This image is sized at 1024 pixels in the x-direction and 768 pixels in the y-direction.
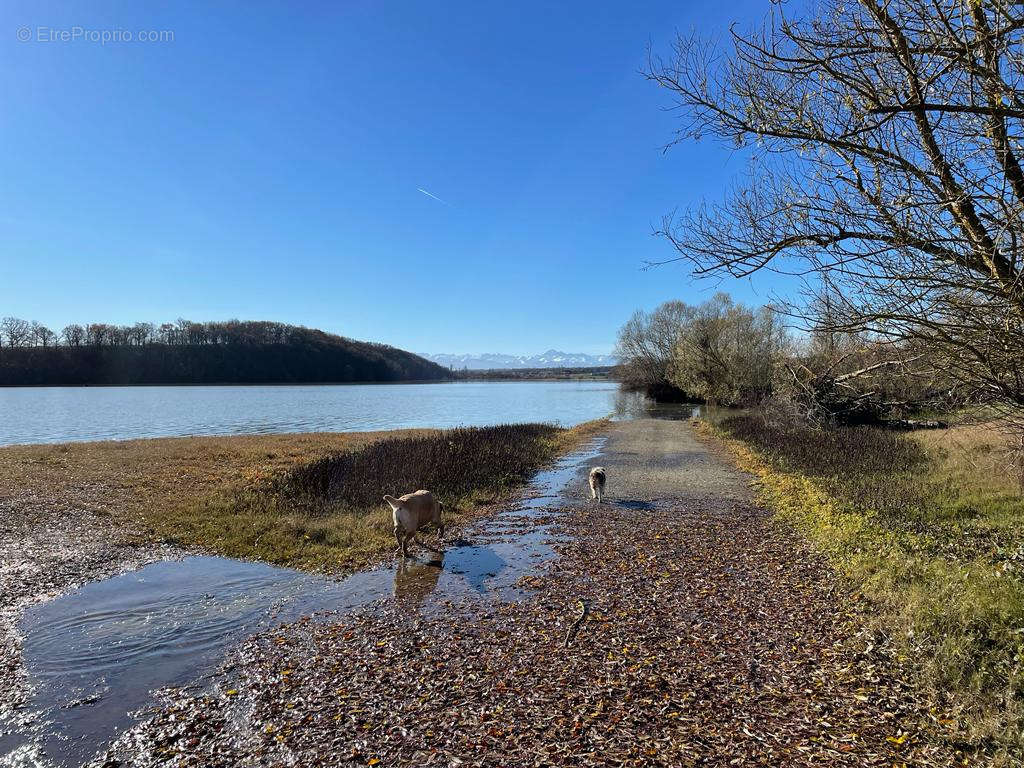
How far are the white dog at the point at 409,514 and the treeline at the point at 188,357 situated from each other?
148388mm

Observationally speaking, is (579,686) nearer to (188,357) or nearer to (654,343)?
(654,343)

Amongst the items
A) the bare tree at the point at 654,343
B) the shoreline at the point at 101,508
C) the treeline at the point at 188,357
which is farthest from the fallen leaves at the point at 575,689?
the treeline at the point at 188,357

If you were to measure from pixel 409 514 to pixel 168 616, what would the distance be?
350 centimetres

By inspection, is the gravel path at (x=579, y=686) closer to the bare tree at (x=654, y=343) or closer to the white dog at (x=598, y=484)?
the white dog at (x=598, y=484)

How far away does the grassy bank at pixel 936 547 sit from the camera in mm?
4539

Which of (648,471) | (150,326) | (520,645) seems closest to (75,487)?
(520,645)

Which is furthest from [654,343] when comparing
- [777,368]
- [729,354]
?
[777,368]

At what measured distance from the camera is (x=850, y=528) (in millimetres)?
8992

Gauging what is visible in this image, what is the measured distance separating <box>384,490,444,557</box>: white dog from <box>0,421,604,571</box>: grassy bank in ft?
1.99

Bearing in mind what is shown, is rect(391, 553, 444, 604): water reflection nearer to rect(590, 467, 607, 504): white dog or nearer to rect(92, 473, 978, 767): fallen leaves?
rect(92, 473, 978, 767): fallen leaves

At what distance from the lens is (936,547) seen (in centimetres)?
823

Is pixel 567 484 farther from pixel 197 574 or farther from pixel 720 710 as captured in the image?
pixel 720 710

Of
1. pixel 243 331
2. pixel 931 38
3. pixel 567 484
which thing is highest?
pixel 243 331

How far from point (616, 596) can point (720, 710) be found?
2581 mm
